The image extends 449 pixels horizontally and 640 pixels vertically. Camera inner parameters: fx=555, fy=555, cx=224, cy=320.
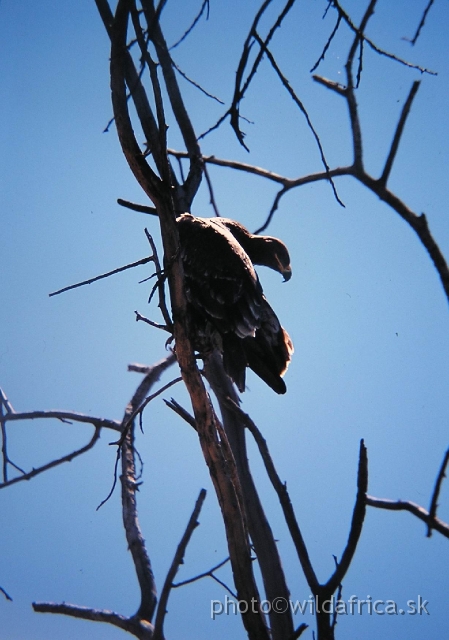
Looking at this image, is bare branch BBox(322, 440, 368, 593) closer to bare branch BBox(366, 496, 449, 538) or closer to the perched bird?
bare branch BBox(366, 496, 449, 538)

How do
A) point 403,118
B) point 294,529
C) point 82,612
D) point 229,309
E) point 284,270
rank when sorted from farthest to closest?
1. point 284,270
2. point 82,612
3. point 229,309
4. point 403,118
5. point 294,529

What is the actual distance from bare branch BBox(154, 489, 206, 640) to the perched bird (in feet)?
2.59

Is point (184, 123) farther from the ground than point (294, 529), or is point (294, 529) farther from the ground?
point (184, 123)

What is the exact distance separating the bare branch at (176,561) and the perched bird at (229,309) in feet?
2.59

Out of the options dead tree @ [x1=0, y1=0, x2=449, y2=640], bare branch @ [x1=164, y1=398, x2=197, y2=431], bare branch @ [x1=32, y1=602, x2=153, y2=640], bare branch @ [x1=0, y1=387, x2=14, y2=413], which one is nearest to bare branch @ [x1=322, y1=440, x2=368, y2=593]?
dead tree @ [x1=0, y1=0, x2=449, y2=640]

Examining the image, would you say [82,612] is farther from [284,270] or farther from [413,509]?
[284,270]

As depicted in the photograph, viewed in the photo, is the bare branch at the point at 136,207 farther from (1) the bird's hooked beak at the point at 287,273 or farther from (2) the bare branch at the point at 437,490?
(1) the bird's hooked beak at the point at 287,273

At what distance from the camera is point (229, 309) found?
3.38 meters

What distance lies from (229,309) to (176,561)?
5.20 feet

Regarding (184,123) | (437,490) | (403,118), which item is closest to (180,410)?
(437,490)

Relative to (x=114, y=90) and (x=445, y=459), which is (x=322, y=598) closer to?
(x=445, y=459)

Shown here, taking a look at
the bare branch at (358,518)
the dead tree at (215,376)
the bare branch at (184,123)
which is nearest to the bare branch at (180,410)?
the dead tree at (215,376)

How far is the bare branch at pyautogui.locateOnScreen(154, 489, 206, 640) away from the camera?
11.0 feet

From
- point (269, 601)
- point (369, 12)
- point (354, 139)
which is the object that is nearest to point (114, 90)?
point (369, 12)
